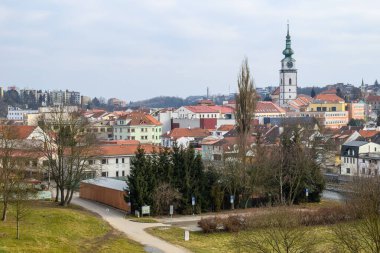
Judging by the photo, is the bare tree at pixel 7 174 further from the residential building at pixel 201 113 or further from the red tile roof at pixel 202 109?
the red tile roof at pixel 202 109

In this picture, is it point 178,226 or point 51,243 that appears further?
point 178,226

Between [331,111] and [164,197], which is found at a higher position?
[331,111]

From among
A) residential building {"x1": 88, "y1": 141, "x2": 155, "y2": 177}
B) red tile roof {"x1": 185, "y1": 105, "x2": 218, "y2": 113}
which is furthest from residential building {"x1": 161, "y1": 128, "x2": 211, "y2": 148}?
red tile roof {"x1": 185, "y1": 105, "x2": 218, "y2": 113}

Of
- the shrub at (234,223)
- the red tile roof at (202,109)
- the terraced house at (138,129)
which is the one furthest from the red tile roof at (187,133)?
the shrub at (234,223)

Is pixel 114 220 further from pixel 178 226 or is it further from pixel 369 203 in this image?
pixel 369 203

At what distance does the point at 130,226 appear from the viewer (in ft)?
102


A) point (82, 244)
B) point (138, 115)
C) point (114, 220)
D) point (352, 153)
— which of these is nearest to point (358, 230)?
point (82, 244)

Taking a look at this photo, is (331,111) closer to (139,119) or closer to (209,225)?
(139,119)

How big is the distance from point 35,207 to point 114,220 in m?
4.72

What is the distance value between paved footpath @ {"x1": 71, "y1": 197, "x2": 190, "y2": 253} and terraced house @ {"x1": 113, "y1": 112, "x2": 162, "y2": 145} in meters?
43.4

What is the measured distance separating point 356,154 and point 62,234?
37.9 metres

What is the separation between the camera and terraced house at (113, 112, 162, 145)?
85.4 meters

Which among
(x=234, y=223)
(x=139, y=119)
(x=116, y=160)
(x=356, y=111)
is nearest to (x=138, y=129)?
(x=139, y=119)

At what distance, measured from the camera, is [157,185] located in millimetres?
35250
